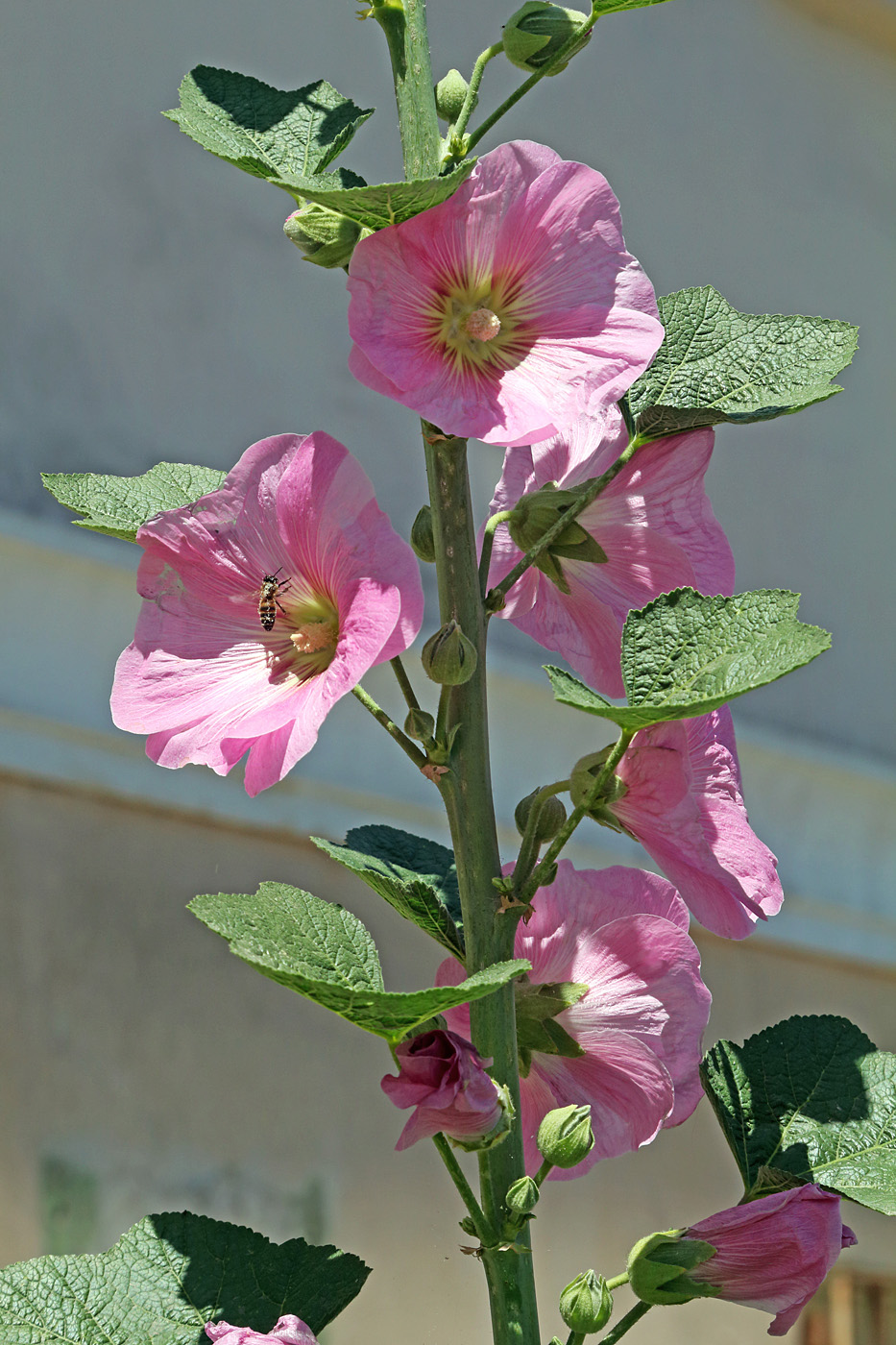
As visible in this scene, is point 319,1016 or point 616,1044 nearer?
point 616,1044

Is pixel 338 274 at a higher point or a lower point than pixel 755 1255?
higher

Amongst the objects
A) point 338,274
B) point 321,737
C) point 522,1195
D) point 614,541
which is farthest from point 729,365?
point 338,274

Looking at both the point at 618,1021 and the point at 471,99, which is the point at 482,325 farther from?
the point at 618,1021

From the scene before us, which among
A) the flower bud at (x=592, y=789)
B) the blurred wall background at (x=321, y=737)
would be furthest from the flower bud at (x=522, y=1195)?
the blurred wall background at (x=321, y=737)

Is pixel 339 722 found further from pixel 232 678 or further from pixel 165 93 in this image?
pixel 232 678

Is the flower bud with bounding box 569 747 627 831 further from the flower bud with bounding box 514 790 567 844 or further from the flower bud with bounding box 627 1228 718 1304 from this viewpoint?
the flower bud with bounding box 627 1228 718 1304

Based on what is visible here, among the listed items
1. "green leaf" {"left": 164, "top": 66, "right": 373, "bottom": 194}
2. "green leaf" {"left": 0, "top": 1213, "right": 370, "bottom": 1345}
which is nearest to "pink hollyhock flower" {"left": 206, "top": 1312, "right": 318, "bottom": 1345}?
"green leaf" {"left": 0, "top": 1213, "right": 370, "bottom": 1345}

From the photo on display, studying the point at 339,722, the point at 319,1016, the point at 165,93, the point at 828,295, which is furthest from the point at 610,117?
the point at 319,1016
